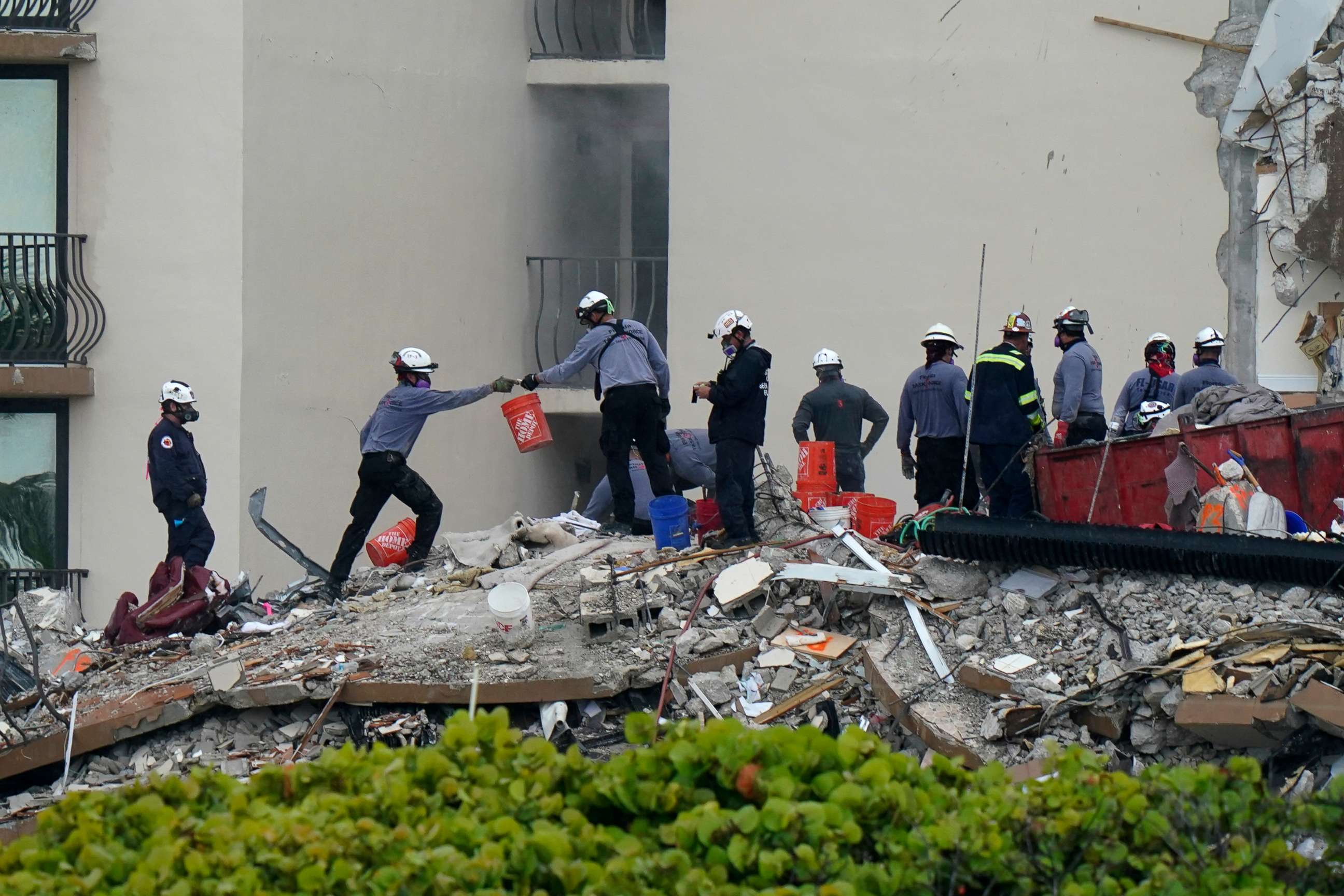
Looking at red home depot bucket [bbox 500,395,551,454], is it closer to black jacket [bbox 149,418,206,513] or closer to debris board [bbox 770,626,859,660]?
black jacket [bbox 149,418,206,513]

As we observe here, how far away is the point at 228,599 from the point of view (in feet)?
32.3

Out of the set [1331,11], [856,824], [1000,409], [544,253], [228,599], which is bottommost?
[228,599]

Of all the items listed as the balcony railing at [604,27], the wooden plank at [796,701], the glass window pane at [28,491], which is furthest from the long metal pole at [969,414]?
the glass window pane at [28,491]

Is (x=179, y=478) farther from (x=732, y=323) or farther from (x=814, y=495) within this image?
(x=814, y=495)

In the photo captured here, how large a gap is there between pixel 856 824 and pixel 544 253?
1305 cm

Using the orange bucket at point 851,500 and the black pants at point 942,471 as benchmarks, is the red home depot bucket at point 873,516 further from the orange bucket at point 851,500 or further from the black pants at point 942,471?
the black pants at point 942,471

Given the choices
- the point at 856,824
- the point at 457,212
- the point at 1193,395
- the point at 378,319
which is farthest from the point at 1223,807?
the point at 457,212

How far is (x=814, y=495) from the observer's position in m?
9.85

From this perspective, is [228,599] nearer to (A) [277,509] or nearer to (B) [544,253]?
(A) [277,509]

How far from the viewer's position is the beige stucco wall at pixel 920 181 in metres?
13.9

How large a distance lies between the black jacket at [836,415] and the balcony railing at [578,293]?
3.98 meters

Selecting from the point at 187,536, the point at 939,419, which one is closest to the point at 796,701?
the point at 939,419

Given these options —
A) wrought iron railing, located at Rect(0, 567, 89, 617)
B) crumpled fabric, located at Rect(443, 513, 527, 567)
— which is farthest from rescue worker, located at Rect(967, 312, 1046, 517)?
wrought iron railing, located at Rect(0, 567, 89, 617)

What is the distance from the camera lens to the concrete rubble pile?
20.0 feet
